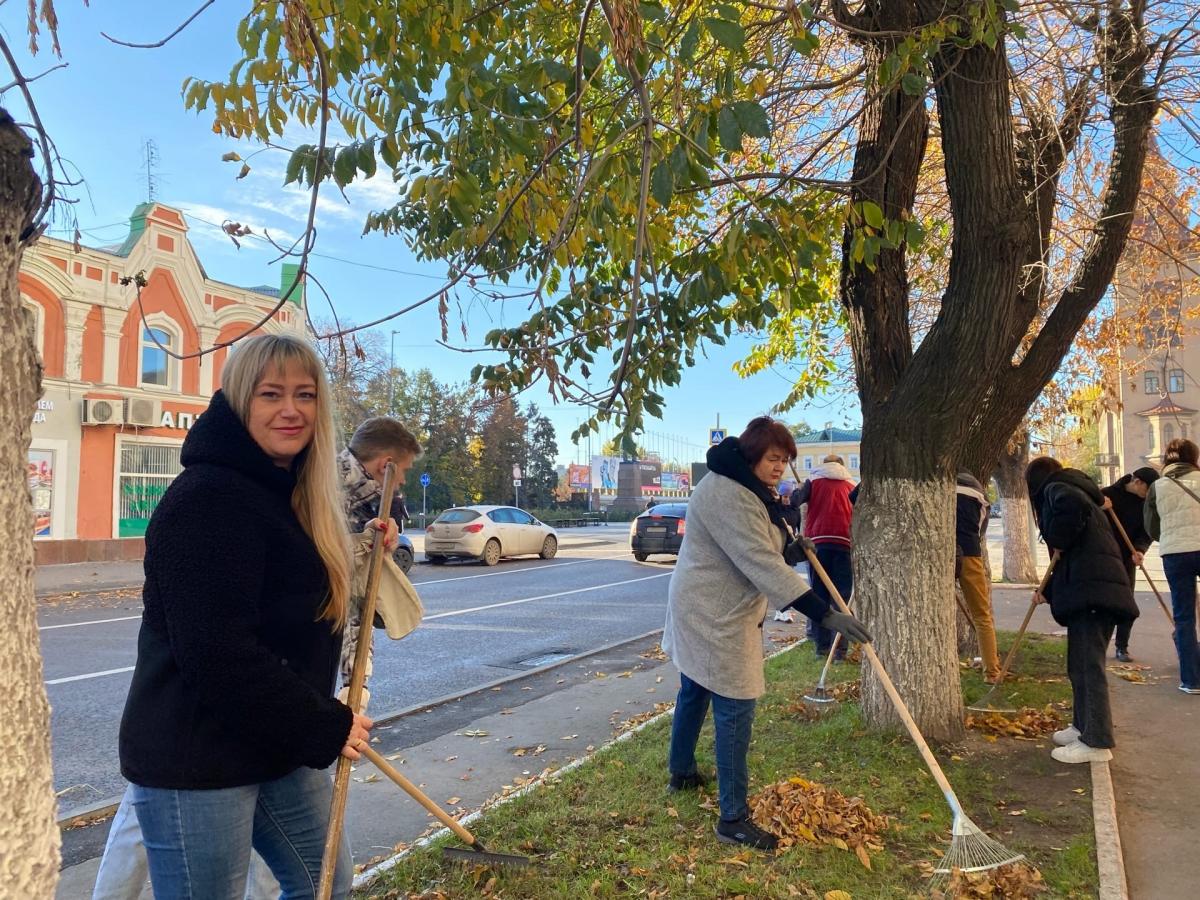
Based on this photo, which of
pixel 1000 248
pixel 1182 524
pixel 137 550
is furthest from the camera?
pixel 137 550

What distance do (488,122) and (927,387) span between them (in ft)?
9.39

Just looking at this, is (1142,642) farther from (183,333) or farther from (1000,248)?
(183,333)

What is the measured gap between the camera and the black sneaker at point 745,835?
11.3ft

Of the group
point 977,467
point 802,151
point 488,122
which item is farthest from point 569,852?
point 802,151

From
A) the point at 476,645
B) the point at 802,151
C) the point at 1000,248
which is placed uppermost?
the point at 802,151

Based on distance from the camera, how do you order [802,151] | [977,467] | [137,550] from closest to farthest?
[977,467] → [802,151] → [137,550]

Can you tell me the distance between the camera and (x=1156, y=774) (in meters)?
4.48

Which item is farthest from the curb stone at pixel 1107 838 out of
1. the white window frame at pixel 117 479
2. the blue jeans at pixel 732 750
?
the white window frame at pixel 117 479

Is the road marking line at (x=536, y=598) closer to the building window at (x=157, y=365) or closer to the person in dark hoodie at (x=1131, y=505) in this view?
the person in dark hoodie at (x=1131, y=505)

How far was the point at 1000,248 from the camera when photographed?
185 inches

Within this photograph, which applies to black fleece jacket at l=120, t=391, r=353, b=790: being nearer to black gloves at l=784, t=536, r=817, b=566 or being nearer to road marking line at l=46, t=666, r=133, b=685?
black gloves at l=784, t=536, r=817, b=566

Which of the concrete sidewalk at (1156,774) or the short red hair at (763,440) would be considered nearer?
the concrete sidewalk at (1156,774)

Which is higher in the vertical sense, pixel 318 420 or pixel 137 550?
pixel 318 420

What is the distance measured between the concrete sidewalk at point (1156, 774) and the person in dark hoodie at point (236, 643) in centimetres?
330
